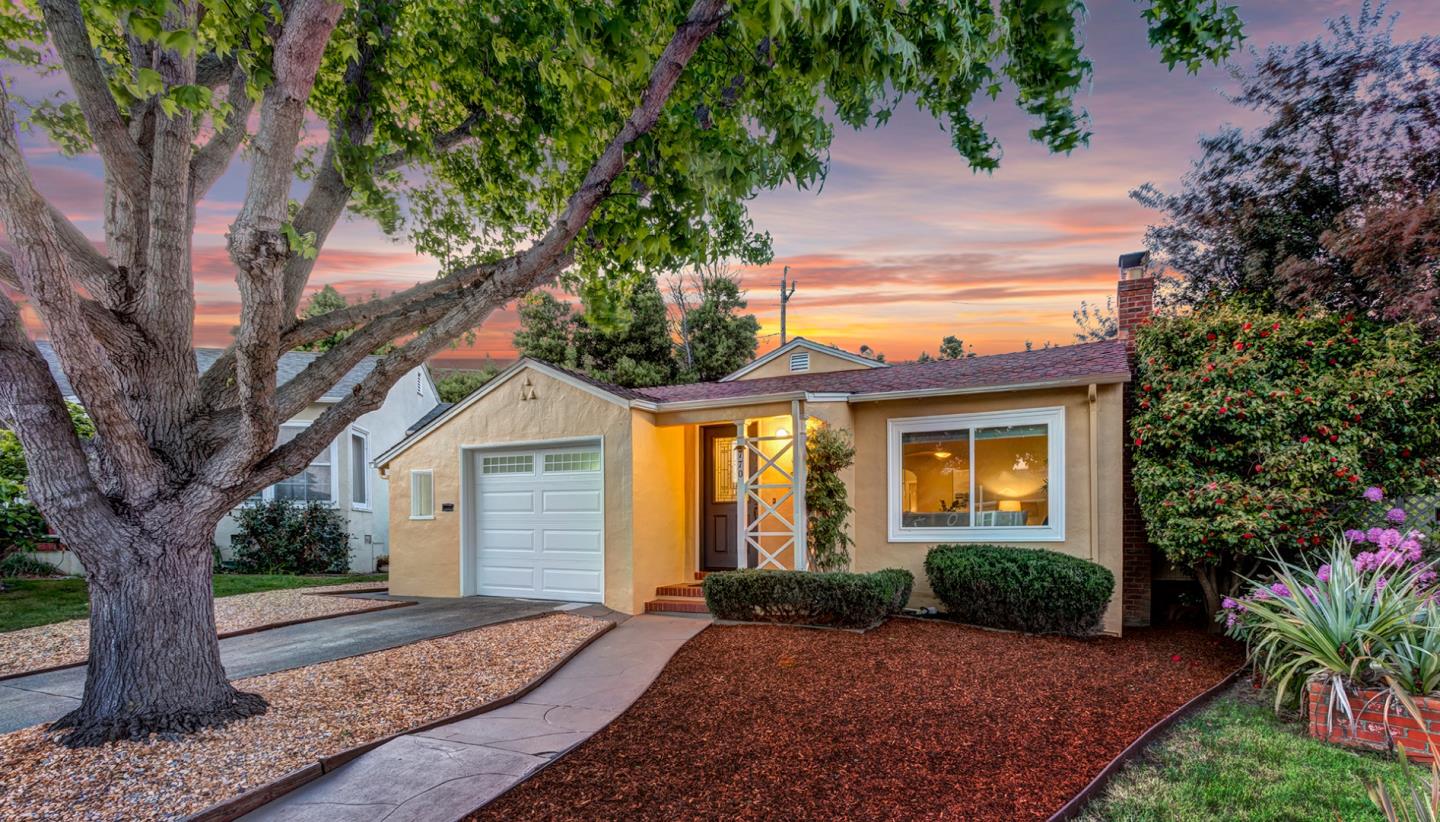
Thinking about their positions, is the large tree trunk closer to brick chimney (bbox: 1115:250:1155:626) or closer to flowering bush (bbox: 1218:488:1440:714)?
flowering bush (bbox: 1218:488:1440:714)

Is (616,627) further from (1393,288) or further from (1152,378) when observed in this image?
(1393,288)

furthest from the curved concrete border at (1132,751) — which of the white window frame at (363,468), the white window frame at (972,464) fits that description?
the white window frame at (363,468)

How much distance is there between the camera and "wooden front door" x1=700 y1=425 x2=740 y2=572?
11.3 meters

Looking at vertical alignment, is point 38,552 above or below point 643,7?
below

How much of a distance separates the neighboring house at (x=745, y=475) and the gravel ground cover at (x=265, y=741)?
340 cm

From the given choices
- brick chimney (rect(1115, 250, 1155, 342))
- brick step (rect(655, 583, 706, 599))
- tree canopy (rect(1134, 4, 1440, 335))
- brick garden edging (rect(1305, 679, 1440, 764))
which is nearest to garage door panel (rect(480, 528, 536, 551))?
brick step (rect(655, 583, 706, 599))

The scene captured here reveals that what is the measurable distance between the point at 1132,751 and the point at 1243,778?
22.4 inches

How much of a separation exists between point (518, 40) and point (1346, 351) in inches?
352

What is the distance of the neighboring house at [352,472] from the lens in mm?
15555

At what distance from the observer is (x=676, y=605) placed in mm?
9672

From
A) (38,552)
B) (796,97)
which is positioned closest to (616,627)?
(796,97)

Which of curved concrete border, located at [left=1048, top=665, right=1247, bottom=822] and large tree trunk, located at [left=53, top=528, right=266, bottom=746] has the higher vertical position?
large tree trunk, located at [left=53, top=528, right=266, bottom=746]

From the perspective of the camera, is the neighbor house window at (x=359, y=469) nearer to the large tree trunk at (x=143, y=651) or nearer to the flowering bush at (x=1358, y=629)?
the large tree trunk at (x=143, y=651)

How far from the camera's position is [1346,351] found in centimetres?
762
